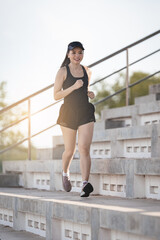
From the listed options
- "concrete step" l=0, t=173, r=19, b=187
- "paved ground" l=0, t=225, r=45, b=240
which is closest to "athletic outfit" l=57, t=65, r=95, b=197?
"paved ground" l=0, t=225, r=45, b=240

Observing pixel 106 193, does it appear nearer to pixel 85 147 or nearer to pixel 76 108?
pixel 85 147

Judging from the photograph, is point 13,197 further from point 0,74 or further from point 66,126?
point 0,74

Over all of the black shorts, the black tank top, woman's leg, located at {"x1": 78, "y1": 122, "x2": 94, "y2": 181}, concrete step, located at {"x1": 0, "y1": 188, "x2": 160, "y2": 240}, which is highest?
the black tank top

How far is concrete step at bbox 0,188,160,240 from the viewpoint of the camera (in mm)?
3324

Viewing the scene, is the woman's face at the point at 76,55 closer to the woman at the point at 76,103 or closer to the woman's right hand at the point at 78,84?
the woman at the point at 76,103

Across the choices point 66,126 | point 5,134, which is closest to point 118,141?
point 66,126

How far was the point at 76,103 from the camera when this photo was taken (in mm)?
5145

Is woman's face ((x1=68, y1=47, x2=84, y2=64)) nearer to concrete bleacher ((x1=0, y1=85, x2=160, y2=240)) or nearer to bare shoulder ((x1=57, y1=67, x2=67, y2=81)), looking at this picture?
bare shoulder ((x1=57, y1=67, x2=67, y2=81))

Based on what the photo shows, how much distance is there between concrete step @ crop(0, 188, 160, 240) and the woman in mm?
564

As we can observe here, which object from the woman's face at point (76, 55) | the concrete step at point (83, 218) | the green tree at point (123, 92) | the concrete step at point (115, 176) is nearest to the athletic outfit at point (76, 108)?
the woman's face at point (76, 55)

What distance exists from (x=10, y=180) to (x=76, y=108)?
2.73 metres

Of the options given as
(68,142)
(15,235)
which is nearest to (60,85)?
(68,142)

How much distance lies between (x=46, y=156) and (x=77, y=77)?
2.78 meters

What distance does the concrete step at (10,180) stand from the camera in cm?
747
